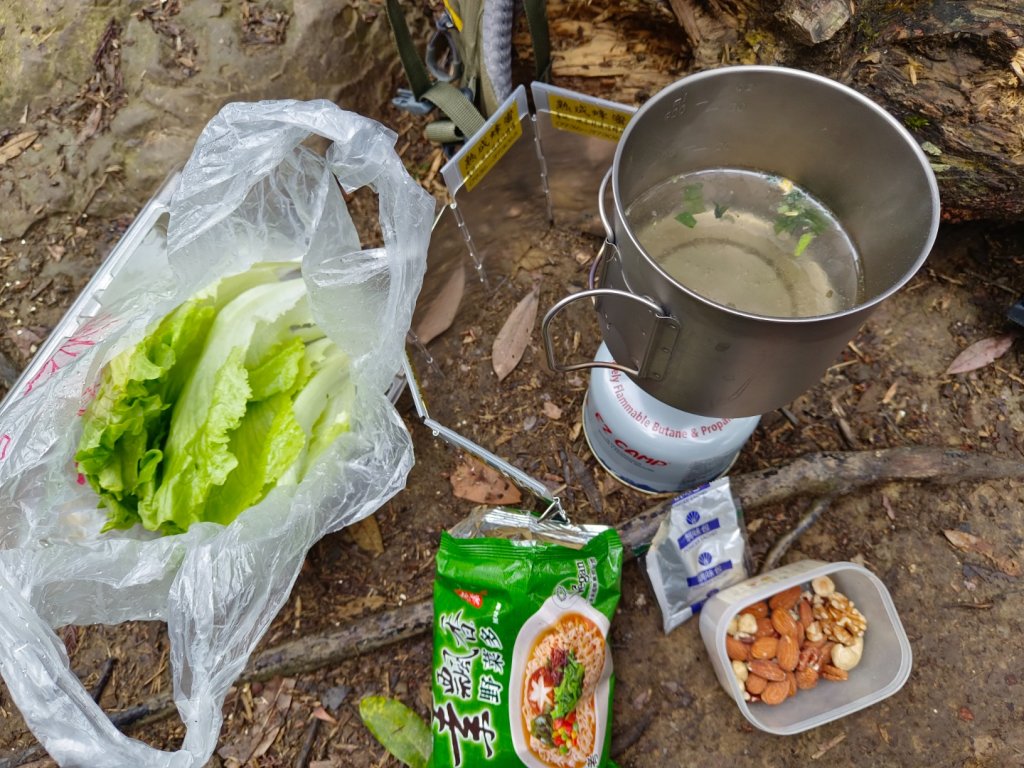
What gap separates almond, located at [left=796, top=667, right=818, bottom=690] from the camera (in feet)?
4.86

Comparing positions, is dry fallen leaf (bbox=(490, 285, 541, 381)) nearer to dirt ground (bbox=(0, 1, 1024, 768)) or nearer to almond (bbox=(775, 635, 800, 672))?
dirt ground (bbox=(0, 1, 1024, 768))

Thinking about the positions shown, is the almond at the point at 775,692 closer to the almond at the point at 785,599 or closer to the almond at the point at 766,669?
the almond at the point at 766,669

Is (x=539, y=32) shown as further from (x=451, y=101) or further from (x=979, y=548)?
(x=979, y=548)

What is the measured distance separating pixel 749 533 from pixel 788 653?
0.90 feet

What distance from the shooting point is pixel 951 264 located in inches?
71.5

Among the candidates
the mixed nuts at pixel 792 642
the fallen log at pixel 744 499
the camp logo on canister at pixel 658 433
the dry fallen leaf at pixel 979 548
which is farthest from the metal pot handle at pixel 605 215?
the dry fallen leaf at pixel 979 548

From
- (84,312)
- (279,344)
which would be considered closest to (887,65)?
(279,344)

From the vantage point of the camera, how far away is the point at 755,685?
1.48 m

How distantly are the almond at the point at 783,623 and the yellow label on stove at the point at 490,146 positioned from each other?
117 centimetres

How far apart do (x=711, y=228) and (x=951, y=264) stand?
0.97m

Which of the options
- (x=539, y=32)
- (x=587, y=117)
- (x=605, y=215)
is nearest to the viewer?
(x=605, y=215)

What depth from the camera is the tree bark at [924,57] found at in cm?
131

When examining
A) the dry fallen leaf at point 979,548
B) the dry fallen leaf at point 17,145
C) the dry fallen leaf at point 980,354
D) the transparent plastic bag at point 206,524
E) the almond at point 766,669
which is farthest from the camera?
the dry fallen leaf at point 17,145

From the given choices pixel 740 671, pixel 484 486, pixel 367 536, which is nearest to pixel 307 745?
pixel 367 536
